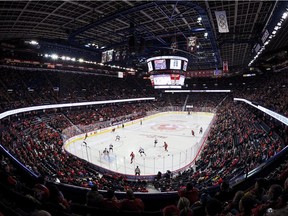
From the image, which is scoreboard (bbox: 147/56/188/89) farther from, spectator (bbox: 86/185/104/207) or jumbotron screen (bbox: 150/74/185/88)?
spectator (bbox: 86/185/104/207)

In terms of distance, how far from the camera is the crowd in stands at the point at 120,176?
3.38 metres

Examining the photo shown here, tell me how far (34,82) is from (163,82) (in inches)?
1064

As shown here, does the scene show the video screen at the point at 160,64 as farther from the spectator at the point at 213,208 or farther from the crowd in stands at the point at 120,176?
the spectator at the point at 213,208

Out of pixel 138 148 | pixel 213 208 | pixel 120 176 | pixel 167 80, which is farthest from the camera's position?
pixel 138 148

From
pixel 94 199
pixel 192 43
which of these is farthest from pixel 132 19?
pixel 94 199

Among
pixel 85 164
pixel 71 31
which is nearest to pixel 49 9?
pixel 71 31

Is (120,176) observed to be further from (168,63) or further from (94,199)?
(94,199)

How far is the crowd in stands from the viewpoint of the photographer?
11.1 feet

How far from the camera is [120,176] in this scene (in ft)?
44.7

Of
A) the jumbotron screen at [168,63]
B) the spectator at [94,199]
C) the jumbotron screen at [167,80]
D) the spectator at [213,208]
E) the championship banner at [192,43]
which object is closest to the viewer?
the spectator at [213,208]

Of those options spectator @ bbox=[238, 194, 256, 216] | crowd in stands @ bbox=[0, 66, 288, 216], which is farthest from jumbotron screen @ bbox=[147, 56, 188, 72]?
spectator @ bbox=[238, 194, 256, 216]

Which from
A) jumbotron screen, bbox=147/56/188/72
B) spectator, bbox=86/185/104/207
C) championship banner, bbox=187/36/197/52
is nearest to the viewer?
spectator, bbox=86/185/104/207

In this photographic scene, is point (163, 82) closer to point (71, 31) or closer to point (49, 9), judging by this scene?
point (71, 31)

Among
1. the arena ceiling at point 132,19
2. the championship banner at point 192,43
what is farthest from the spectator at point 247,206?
the championship banner at point 192,43
